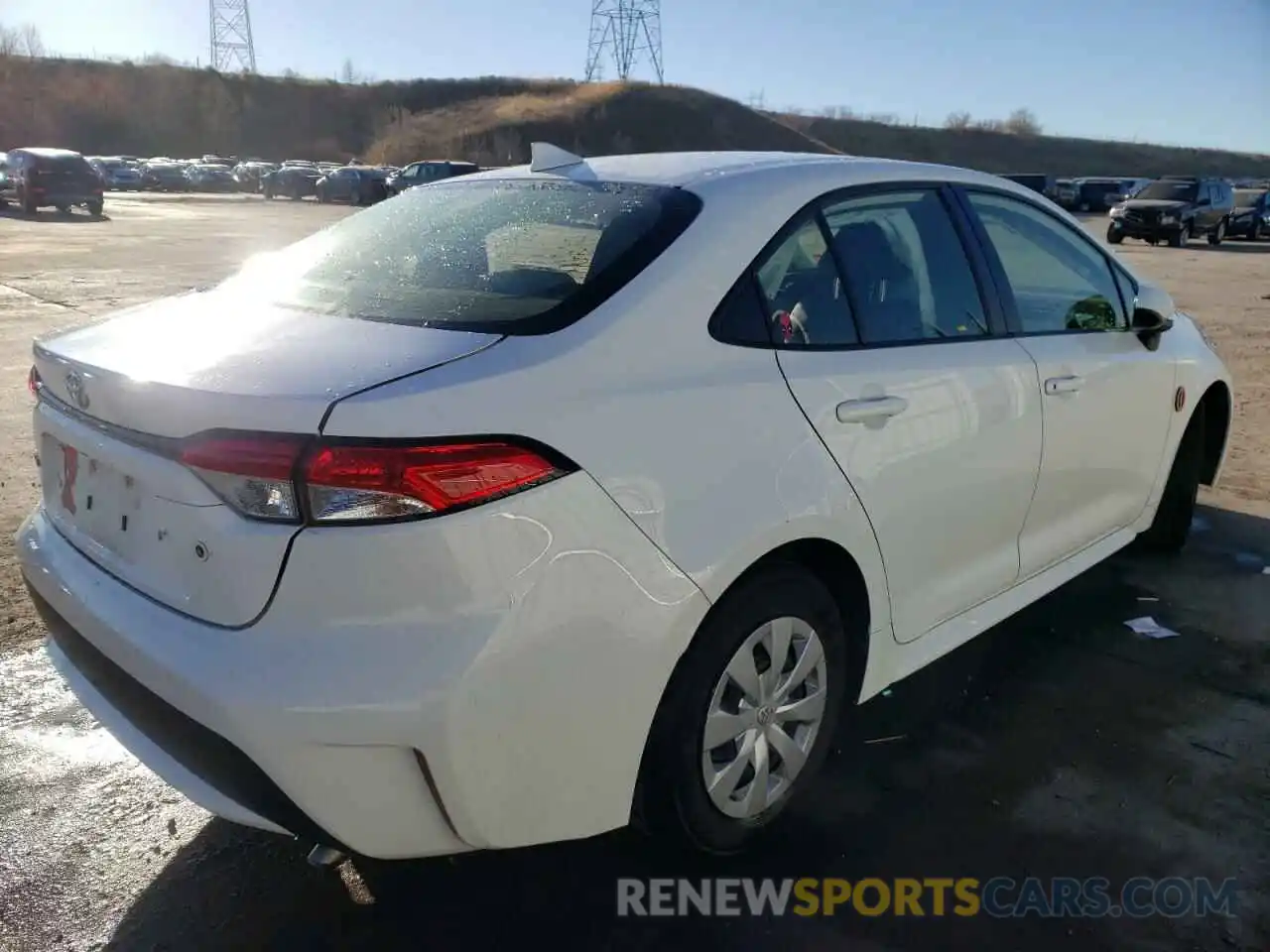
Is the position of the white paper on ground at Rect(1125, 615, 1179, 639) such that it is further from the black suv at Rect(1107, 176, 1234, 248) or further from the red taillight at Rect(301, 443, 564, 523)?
the black suv at Rect(1107, 176, 1234, 248)

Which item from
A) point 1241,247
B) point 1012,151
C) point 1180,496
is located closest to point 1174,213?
point 1241,247

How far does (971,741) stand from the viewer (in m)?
3.29

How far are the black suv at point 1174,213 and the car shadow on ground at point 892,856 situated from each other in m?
27.2

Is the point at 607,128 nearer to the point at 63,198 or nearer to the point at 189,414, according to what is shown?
the point at 63,198

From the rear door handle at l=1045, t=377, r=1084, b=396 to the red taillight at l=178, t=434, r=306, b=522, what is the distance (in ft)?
8.02

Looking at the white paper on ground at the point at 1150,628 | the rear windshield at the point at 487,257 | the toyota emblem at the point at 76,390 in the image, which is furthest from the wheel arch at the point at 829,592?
the white paper on ground at the point at 1150,628

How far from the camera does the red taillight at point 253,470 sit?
194 centimetres

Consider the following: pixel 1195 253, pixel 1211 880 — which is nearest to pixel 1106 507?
pixel 1211 880

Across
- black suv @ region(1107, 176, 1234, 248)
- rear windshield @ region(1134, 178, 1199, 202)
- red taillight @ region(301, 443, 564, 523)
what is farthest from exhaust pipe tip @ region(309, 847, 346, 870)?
rear windshield @ region(1134, 178, 1199, 202)

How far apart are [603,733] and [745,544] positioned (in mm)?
517

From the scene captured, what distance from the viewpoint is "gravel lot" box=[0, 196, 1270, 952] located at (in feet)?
8.07

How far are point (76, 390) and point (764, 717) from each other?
1791 millimetres

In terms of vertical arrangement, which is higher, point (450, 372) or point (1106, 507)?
point (450, 372)

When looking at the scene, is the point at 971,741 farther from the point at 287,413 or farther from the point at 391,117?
the point at 391,117
